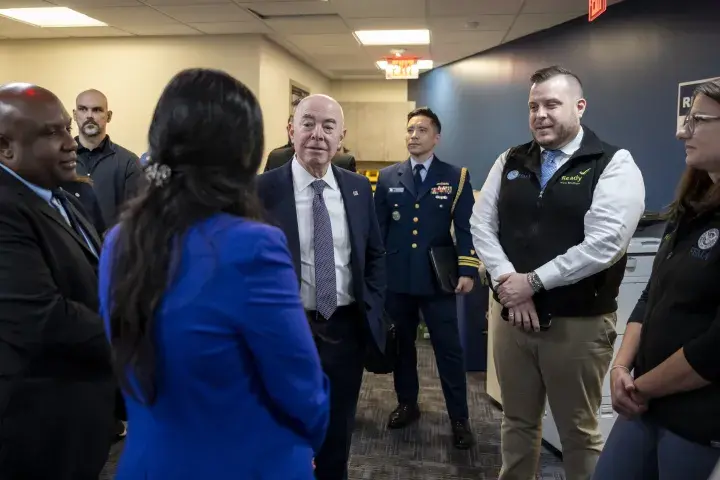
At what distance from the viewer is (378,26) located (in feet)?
17.6

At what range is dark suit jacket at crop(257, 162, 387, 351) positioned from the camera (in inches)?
75.0

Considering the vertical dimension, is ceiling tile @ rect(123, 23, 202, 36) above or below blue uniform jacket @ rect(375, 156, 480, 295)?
above

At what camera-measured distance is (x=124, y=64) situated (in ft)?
19.4

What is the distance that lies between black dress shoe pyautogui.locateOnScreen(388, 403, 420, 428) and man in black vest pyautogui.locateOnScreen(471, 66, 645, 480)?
1.13 meters

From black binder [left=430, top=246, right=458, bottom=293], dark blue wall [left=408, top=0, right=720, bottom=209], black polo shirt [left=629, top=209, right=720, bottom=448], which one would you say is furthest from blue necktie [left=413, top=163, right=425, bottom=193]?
dark blue wall [left=408, top=0, right=720, bottom=209]

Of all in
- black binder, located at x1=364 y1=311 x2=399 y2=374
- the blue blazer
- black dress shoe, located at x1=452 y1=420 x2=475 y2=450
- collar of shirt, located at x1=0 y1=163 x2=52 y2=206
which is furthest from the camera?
black dress shoe, located at x1=452 y1=420 x2=475 y2=450

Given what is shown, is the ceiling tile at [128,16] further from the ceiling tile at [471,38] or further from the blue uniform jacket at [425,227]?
the blue uniform jacket at [425,227]

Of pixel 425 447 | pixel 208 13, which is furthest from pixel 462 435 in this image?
pixel 208 13

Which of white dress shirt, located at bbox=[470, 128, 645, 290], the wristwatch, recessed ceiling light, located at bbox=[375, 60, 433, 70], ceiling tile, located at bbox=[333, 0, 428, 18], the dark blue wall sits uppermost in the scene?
recessed ceiling light, located at bbox=[375, 60, 433, 70]

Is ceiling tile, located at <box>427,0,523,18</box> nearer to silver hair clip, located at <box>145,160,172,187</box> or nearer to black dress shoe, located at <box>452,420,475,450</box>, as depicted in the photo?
black dress shoe, located at <box>452,420,475,450</box>

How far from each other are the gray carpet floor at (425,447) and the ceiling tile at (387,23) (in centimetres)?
334

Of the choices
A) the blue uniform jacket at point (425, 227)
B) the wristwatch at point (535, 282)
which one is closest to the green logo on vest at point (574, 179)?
the wristwatch at point (535, 282)

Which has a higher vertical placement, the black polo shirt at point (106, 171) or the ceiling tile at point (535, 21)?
the ceiling tile at point (535, 21)

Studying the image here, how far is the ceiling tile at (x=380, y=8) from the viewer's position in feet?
14.9
